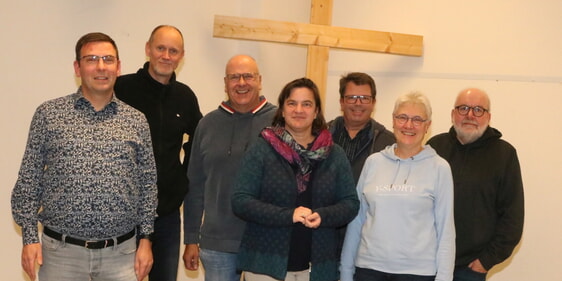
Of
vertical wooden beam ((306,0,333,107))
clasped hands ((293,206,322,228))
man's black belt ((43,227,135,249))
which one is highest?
vertical wooden beam ((306,0,333,107))

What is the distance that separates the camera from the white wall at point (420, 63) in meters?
3.64

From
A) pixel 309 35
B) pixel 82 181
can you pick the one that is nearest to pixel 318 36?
pixel 309 35

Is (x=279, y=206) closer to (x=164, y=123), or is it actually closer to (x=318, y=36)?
(x=164, y=123)

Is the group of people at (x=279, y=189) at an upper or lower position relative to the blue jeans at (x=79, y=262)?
upper

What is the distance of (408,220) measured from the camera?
2410 mm

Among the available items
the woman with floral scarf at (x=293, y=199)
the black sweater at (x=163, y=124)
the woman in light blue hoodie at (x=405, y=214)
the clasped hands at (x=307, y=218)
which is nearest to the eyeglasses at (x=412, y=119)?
the woman in light blue hoodie at (x=405, y=214)

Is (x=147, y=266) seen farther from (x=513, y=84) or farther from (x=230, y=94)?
(x=513, y=84)

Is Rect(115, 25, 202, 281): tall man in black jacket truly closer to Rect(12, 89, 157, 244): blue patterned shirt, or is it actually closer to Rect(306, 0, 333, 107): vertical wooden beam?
Rect(12, 89, 157, 244): blue patterned shirt

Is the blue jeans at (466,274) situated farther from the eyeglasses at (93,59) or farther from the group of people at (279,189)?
the eyeglasses at (93,59)

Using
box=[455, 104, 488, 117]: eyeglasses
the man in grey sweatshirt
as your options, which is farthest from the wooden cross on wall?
box=[455, 104, 488, 117]: eyeglasses

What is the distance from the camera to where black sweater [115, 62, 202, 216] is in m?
2.86

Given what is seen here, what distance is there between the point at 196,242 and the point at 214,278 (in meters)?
0.27

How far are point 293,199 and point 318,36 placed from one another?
172 cm

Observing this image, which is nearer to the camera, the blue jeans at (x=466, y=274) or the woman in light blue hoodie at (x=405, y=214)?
the woman in light blue hoodie at (x=405, y=214)
